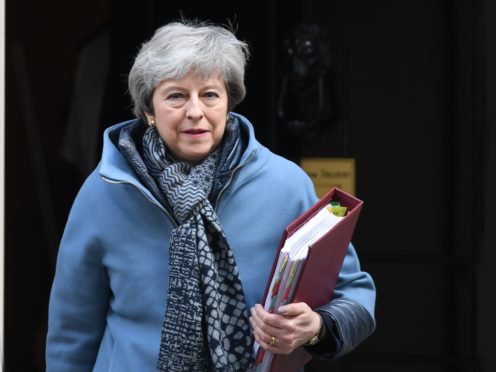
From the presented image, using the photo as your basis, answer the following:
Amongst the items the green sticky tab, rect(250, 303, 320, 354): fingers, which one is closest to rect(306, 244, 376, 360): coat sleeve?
rect(250, 303, 320, 354): fingers

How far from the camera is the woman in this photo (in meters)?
2.78

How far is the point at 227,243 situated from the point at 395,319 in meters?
1.83

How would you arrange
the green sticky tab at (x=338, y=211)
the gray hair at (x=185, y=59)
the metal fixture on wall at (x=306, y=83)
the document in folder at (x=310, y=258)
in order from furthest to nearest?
the metal fixture on wall at (x=306, y=83) → the gray hair at (x=185, y=59) → the green sticky tab at (x=338, y=211) → the document in folder at (x=310, y=258)

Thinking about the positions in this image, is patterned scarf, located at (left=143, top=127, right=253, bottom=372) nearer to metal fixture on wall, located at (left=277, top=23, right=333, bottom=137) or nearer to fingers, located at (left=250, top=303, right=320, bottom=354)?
fingers, located at (left=250, top=303, right=320, bottom=354)

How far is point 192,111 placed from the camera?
282 cm

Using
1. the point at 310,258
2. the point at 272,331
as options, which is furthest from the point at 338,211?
the point at 272,331

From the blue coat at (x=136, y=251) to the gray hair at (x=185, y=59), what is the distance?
0.46 feet

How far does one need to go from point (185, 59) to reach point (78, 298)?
2.10ft

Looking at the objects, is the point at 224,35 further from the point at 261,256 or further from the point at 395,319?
the point at 395,319

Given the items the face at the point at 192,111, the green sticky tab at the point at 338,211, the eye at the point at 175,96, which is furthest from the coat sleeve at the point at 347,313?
the eye at the point at 175,96

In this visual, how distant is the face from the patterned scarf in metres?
0.08

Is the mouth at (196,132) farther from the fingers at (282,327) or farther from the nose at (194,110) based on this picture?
the fingers at (282,327)

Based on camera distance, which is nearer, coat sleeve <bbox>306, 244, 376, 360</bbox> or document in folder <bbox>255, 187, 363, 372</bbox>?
document in folder <bbox>255, 187, 363, 372</bbox>

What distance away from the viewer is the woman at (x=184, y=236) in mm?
2783
